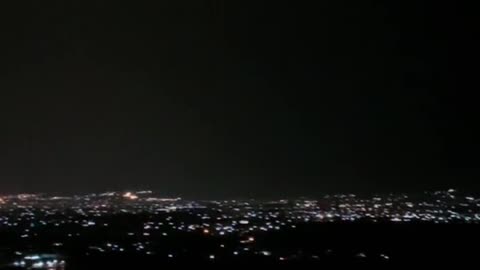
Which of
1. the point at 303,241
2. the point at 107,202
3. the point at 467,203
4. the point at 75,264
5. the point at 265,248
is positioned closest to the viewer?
the point at 75,264

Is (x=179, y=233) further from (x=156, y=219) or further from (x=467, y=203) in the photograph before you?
(x=467, y=203)

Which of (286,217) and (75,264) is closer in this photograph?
(75,264)

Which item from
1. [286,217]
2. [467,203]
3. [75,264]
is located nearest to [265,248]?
[75,264]

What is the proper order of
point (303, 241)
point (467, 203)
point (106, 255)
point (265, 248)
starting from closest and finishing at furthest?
point (106, 255) < point (265, 248) < point (303, 241) < point (467, 203)

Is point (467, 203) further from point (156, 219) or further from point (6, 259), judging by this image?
point (6, 259)

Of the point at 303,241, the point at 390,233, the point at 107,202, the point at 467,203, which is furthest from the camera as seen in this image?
the point at 107,202

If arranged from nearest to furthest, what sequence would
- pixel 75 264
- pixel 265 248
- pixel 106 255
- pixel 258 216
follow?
pixel 75 264, pixel 106 255, pixel 265 248, pixel 258 216

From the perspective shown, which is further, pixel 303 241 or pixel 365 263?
pixel 303 241

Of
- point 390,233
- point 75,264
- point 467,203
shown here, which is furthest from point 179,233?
point 467,203
